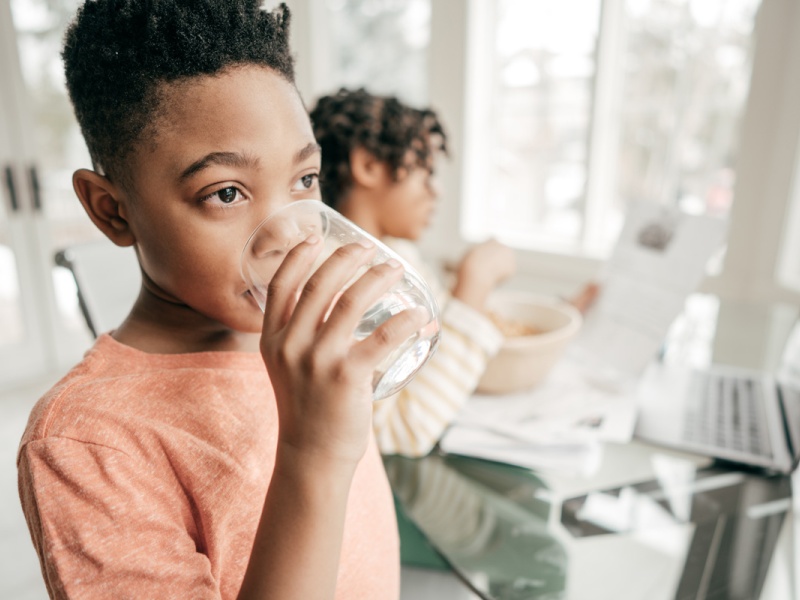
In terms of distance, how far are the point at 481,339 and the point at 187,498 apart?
46 centimetres

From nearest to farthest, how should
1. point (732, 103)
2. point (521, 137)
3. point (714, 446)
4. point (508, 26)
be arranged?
point (714, 446)
point (732, 103)
point (508, 26)
point (521, 137)

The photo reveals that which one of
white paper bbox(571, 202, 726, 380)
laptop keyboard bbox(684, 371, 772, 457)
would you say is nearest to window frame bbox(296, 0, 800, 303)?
white paper bbox(571, 202, 726, 380)

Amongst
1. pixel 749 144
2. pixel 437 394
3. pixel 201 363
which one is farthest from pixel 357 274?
pixel 749 144

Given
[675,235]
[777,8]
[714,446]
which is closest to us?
[714,446]

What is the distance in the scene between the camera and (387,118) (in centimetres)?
109

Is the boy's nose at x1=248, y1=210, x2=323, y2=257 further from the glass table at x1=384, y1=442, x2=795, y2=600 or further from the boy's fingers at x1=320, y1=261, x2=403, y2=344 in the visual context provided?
the glass table at x1=384, y1=442, x2=795, y2=600

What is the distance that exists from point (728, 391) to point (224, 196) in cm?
88

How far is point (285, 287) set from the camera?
39cm

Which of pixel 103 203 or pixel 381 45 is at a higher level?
pixel 381 45

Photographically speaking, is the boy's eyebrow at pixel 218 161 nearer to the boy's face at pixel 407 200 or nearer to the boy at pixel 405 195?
the boy at pixel 405 195

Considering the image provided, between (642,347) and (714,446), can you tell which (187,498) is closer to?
(714,446)

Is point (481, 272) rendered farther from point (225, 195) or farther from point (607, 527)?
point (225, 195)

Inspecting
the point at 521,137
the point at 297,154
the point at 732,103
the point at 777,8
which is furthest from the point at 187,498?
the point at 521,137

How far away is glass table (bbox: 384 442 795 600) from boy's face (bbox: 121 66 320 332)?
1.15ft
